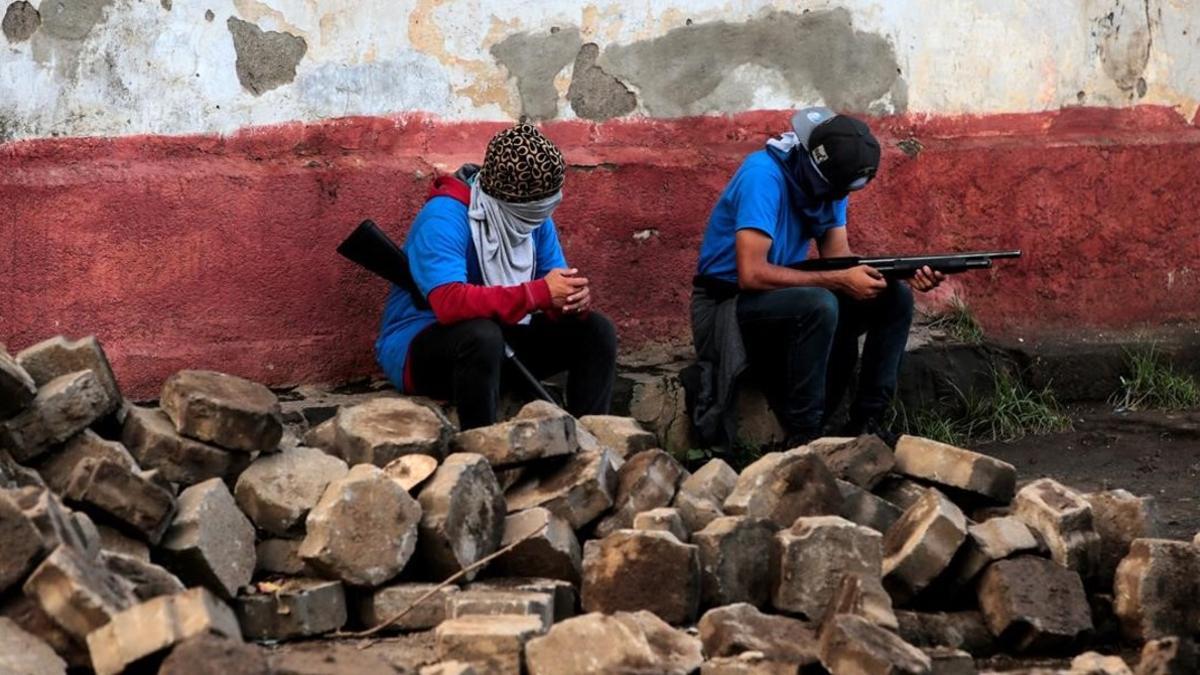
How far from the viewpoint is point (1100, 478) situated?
6770mm

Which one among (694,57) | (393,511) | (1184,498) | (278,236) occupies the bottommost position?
(1184,498)

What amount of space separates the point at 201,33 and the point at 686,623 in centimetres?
279

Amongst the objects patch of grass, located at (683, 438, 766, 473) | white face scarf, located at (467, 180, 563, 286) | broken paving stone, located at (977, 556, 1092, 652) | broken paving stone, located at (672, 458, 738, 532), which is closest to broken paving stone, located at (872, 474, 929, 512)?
broken paving stone, located at (672, 458, 738, 532)

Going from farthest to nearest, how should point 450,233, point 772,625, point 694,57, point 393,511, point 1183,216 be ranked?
point 1183,216, point 694,57, point 450,233, point 393,511, point 772,625

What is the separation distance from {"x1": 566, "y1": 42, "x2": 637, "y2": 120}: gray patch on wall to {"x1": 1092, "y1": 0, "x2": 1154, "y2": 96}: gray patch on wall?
200cm

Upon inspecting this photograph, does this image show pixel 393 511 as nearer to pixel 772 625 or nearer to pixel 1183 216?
pixel 772 625

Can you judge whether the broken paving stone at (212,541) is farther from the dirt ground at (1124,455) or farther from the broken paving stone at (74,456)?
the dirt ground at (1124,455)

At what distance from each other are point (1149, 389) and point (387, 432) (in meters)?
3.46

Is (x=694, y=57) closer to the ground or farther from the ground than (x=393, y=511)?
farther from the ground

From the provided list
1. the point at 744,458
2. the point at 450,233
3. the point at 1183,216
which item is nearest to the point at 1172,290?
the point at 1183,216

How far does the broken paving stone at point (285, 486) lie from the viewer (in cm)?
511

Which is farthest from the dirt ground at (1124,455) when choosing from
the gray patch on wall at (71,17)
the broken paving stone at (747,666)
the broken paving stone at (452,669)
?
the gray patch on wall at (71,17)

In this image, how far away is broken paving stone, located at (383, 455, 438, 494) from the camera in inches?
202

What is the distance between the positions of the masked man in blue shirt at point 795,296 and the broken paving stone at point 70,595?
277 centimetres
